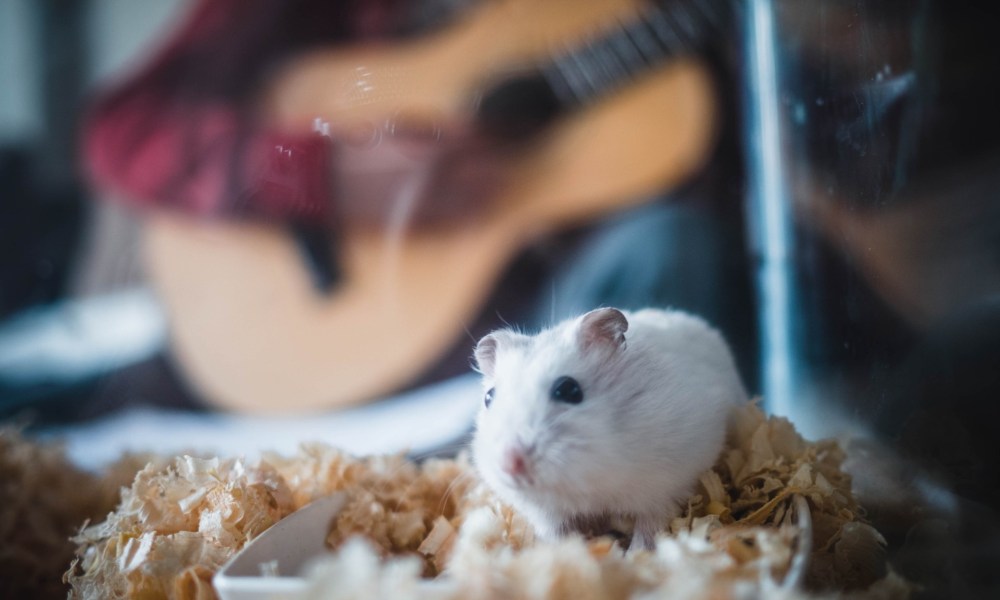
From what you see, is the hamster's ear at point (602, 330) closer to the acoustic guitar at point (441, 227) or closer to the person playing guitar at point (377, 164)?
the person playing guitar at point (377, 164)

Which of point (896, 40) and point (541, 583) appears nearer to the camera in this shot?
point (541, 583)

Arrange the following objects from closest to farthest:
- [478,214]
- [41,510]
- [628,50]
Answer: [41,510], [628,50], [478,214]

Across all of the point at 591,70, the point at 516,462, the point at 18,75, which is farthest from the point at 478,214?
the point at 18,75

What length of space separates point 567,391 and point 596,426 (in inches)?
2.3

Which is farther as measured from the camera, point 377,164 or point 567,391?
point 377,164

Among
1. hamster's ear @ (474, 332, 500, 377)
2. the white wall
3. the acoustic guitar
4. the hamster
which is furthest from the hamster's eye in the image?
the white wall

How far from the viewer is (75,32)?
2479 mm

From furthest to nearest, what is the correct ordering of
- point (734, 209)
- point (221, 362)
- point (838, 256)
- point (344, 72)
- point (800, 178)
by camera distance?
point (221, 362) → point (344, 72) → point (734, 209) → point (800, 178) → point (838, 256)

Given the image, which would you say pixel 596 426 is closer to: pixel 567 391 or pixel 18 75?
pixel 567 391

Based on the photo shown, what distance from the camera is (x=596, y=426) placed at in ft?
2.78

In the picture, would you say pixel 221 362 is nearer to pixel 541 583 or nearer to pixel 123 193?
pixel 123 193

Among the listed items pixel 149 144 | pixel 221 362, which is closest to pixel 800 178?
pixel 221 362

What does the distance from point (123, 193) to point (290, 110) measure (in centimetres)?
71

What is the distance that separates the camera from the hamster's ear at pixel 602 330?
35.7 inches
